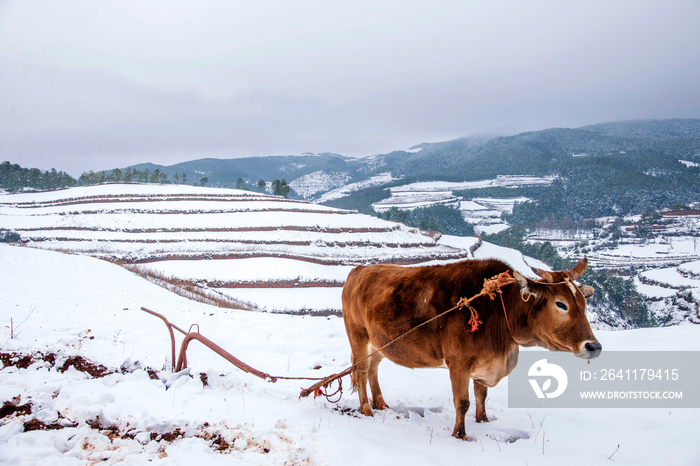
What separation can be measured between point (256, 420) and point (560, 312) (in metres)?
3.34

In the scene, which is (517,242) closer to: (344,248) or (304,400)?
(344,248)

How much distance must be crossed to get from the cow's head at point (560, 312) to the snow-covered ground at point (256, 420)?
47.0 inches

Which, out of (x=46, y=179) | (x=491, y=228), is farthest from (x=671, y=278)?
(x=46, y=179)

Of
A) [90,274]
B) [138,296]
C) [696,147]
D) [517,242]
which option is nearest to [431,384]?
[138,296]

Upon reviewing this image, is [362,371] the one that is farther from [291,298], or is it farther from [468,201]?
[468,201]

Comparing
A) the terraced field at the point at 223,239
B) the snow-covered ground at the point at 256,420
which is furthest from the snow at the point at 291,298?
the snow-covered ground at the point at 256,420

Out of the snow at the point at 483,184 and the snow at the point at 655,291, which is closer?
the snow at the point at 655,291

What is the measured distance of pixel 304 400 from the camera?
188 inches

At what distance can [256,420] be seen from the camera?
364 centimetres

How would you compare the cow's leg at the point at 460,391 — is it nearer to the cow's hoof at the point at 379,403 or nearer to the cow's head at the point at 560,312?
the cow's head at the point at 560,312

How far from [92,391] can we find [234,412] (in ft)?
5.28

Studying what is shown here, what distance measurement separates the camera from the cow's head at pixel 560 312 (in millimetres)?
3068

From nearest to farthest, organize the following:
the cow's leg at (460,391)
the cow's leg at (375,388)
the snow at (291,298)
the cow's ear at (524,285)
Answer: the cow's ear at (524,285)
the cow's leg at (460,391)
the cow's leg at (375,388)
the snow at (291,298)
